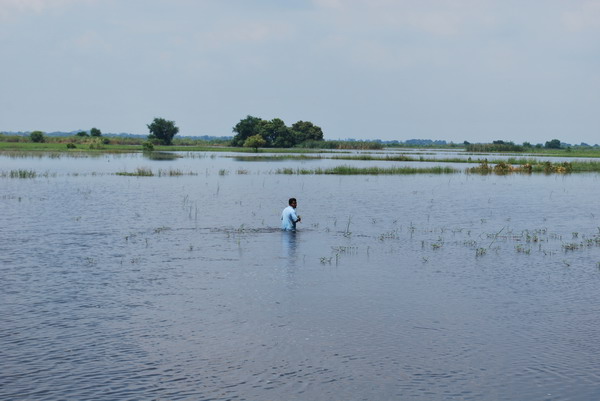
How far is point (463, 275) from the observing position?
2136 cm

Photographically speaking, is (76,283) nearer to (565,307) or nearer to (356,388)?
(356,388)

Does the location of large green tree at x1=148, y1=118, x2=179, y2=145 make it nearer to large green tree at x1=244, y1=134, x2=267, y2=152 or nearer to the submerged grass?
large green tree at x1=244, y1=134, x2=267, y2=152

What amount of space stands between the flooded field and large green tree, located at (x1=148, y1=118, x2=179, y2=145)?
12270 cm

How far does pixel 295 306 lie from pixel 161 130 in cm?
14751

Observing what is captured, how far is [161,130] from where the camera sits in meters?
159

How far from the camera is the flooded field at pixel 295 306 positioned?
11.9 meters

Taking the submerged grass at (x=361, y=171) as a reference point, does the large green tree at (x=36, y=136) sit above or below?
above

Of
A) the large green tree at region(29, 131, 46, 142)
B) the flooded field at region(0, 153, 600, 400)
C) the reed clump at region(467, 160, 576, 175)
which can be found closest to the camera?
the flooded field at region(0, 153, 600, 400)

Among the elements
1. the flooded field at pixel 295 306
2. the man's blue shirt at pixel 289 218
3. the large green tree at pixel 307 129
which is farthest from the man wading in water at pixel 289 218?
the large green tree at pixel 307 129

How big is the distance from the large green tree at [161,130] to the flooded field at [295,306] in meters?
123

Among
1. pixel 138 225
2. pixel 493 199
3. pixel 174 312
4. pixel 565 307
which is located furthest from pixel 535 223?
pixel 174 312

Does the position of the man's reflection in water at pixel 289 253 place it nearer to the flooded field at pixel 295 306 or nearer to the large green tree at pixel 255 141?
the flooded field at pixel 295 306

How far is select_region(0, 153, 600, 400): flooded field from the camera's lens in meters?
11.9

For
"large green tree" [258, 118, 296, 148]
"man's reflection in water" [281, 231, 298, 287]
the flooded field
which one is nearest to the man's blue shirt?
"man's reflection in water" [281, 231, 298, 287]
